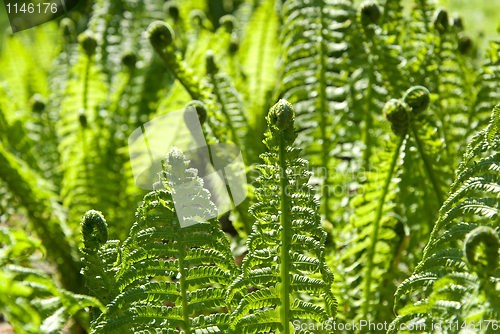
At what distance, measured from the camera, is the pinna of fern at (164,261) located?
68cm

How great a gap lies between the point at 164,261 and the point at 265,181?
8.4 inches

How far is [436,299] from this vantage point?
549 mm

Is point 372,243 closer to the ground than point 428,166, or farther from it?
closer to the ground

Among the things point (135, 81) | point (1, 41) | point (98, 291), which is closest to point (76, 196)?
point (135, 81)

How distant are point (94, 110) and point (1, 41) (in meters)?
1.94

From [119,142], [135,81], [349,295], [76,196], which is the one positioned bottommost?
[349,295]

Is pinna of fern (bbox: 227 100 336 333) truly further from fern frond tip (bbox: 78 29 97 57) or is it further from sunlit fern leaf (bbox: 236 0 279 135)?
sunlit fern leaf (bbox: 236 0 279 135)

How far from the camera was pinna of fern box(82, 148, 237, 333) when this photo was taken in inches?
26.8

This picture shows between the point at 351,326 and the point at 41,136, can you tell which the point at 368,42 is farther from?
the point at 41,136

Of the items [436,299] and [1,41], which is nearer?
[436,299]

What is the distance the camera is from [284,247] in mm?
712

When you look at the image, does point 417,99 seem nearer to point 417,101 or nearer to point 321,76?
point 417,101

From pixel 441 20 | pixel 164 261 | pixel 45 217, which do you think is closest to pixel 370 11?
pixel 441 20

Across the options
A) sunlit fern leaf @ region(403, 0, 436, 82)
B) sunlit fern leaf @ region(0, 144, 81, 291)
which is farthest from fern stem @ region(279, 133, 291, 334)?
sunlit fern leaf @ region(0, 144, 81, 291)
